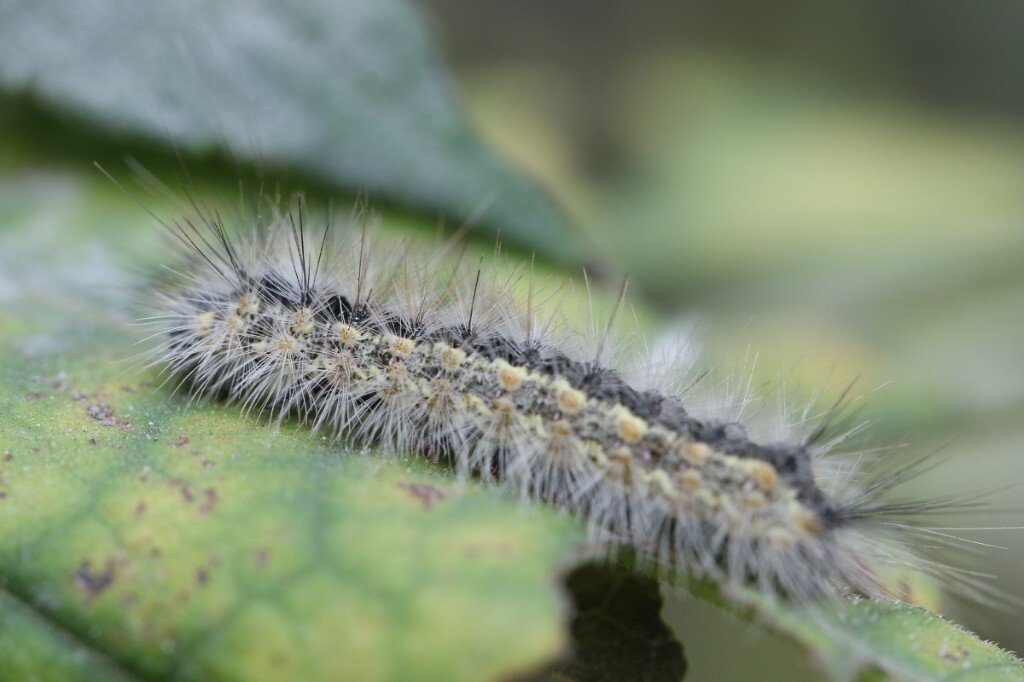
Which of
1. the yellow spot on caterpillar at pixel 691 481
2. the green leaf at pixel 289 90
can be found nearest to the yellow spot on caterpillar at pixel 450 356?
the yellow spot on caterpillar at pixel 691 481

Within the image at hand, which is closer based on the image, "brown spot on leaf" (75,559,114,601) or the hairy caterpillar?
"brown spot on leaf" (75,559,114,601)

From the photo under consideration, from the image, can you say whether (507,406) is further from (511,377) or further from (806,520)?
(806,520)

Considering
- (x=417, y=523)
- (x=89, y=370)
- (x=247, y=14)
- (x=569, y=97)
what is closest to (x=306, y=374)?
(x=89, y=370)

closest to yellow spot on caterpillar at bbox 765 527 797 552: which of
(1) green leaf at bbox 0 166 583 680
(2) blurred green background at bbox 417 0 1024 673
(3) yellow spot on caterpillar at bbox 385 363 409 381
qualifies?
(1) green leaf at bbox 0 166 583 680

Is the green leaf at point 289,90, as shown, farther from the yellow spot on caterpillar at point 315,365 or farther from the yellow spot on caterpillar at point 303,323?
the yellow spot on caterpillar at point 315,365

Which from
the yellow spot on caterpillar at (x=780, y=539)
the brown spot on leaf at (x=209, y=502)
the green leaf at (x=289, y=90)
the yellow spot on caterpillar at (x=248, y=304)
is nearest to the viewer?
the brown spot on leaf at (x=209, y=502)

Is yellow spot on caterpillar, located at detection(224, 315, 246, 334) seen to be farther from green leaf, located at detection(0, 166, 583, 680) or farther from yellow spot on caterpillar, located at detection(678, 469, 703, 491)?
yellow spot on caterpillar, located at detection(678, 469, 703, 491)
